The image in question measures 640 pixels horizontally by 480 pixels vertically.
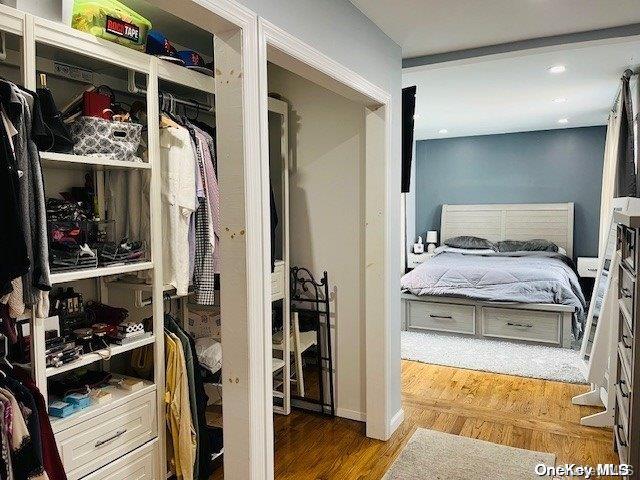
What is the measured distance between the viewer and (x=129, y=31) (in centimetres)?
203

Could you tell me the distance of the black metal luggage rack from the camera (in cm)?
319

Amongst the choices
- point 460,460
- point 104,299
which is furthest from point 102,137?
point 460,460

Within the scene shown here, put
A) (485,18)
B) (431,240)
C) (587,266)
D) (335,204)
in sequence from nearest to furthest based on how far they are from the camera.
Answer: (485,18) → (335,204) → (587,266) → (431,240)

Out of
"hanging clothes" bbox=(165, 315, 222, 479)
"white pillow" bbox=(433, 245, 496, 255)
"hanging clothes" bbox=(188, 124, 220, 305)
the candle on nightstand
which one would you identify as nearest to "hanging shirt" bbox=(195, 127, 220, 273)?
"hanging clothes" bbox=(188, 124, 220, 305)

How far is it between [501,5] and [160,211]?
6.47 feet

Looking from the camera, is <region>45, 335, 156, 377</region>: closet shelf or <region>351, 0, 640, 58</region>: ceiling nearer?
<region>45, 335, 156, 377</region>: closet shelf

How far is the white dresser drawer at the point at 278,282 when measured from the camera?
2976 mm

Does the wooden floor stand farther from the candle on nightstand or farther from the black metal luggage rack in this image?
the candle on nightstand

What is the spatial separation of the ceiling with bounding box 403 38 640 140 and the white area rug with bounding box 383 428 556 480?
238 cm

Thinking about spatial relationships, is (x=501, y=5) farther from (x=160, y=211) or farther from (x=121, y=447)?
(x=121, y=447)

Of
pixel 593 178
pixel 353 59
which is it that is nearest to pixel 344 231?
pixel 353 59

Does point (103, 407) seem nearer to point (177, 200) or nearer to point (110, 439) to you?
point (110, 439)

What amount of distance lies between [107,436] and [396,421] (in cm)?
173

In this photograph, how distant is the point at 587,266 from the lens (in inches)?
251
